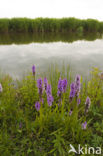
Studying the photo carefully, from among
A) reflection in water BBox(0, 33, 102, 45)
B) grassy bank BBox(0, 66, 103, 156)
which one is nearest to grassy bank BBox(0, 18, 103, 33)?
reflection in water BBox(0, 33, 102, 45)

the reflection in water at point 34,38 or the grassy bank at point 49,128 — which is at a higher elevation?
the reflection in water at point 34,38

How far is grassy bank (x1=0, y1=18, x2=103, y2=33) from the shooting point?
1844 cm

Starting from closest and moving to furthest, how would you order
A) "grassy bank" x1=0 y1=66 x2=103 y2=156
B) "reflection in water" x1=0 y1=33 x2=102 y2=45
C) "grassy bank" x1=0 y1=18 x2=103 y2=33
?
"grassy bank" x1=0 y1=66 x2=103 y2=156, "reflection in water" x1=0 y1=33 x2=102 y2=45, "grassy bank" x1=0 y1=18 x2=103 y2=33

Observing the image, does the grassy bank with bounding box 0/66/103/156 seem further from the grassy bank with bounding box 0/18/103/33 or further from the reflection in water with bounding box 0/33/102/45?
the grassy bank with bounding box 0/18/103/33

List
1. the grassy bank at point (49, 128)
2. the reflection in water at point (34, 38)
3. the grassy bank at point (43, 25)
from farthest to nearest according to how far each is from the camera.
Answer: the grassy bank at point (43, 25)
the reflection in water at point (34, 38)
the grassy bank at point (49, 128)

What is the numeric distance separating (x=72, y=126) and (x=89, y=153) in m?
0.44

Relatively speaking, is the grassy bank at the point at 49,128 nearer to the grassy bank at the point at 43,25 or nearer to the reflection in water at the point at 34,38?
the reflection in water at the point at 34,38

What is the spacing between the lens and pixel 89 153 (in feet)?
5.77

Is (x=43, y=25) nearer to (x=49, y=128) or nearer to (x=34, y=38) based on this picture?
(x=34, y=38)

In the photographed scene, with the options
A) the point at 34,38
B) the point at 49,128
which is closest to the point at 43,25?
the point at 34,38

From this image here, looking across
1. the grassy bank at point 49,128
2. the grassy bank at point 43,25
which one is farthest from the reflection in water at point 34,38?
the grassy bank at point 49,128

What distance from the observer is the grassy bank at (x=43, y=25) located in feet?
60.5

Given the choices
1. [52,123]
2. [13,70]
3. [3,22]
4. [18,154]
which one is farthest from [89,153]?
[3,22]

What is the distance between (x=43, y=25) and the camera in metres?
19.3
